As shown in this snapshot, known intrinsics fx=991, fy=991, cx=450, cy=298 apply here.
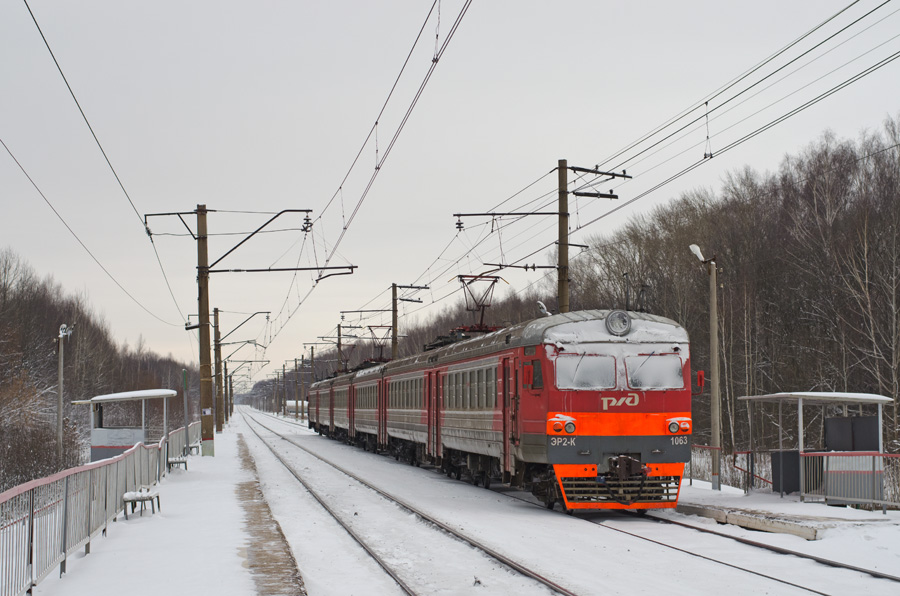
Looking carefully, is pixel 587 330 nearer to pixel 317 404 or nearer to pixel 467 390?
pixel 467 390

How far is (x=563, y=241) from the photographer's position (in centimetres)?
2095

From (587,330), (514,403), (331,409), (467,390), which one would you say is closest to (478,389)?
(467,390)

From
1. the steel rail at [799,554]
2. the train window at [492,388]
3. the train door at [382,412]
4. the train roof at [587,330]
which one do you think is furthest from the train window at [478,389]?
the train door at [382,412]

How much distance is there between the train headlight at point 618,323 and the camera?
15914 mm

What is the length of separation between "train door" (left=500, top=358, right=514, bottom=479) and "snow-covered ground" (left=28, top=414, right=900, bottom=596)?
0.78 meters

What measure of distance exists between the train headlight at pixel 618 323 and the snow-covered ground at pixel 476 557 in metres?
2.95

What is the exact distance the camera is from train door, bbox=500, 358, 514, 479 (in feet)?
57.1

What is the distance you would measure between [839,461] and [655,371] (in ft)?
10.1

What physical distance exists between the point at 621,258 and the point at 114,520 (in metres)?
48.1

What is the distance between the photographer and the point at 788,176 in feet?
Result: 155

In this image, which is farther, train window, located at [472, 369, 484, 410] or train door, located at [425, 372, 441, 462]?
train door, located at [425, 372, 441, 462]

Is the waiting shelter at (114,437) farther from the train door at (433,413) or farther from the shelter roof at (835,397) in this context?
the shelter roof at (835,397)

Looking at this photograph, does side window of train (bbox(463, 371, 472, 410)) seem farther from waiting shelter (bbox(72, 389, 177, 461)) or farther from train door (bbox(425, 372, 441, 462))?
waiting shelter (bbox(72, 389, 177, 461))

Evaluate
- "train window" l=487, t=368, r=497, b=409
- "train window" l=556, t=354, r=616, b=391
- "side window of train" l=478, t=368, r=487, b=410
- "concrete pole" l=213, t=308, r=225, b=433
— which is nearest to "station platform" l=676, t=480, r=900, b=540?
"train window" l=556, t=354, r=616, b=391
